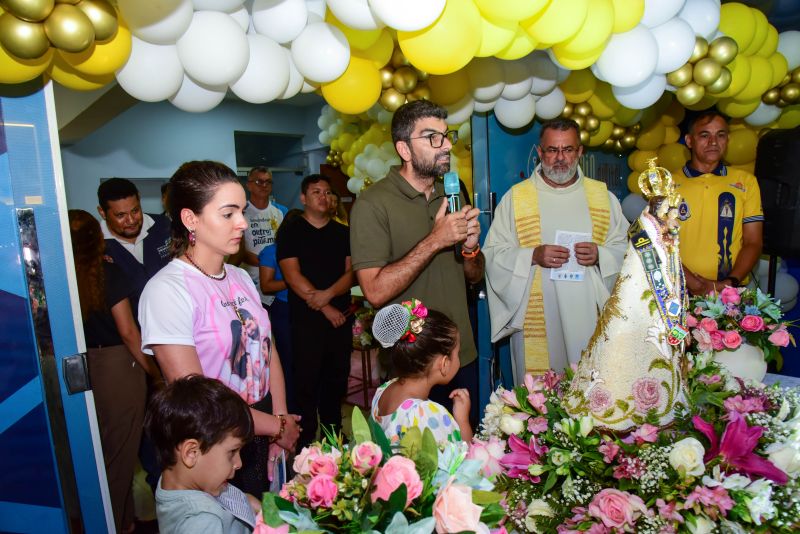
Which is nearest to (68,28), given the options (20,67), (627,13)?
(20,67)

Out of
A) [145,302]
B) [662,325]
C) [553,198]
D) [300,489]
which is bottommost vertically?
[300,489]

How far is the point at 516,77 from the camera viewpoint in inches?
120

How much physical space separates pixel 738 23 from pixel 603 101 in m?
0.82

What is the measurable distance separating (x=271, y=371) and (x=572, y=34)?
5.77ft

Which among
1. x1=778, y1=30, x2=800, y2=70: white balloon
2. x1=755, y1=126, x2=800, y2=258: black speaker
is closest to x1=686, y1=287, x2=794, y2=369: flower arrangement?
x1=755, y1=126, x2=800, y2=258: black speaker

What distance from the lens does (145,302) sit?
1.60 m

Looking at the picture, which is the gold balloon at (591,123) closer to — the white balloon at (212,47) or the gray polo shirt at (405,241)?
the gray polo shirt at (405,241)

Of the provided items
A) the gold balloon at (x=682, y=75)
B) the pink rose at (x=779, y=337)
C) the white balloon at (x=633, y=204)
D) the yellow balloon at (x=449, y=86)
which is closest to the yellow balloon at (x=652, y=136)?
the white balloon at (x=633, y=204)

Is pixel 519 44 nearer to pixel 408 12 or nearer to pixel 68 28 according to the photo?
pixel 408 12

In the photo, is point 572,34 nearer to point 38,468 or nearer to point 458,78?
point 458,78

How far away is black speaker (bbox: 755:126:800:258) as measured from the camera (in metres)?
3.36

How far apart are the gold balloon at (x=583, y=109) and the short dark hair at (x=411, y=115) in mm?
1689

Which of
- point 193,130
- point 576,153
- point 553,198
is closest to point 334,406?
point 553,198

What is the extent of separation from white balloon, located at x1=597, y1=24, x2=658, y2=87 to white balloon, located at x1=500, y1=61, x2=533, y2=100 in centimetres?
50
